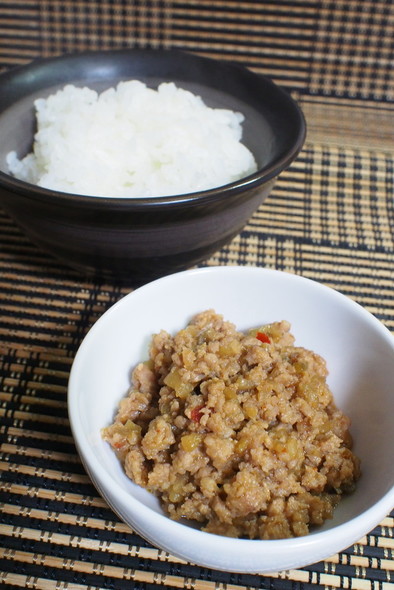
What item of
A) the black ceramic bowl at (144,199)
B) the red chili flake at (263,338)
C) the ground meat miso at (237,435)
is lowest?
the ground meat miso at (237,435)

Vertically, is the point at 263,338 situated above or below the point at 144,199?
below

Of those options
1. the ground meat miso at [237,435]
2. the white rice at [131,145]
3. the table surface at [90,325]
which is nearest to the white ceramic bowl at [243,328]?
the ground meat miso at [237,435]

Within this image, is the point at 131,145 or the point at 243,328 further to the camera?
the point at 131,145

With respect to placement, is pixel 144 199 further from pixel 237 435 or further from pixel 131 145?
pixel 237 435

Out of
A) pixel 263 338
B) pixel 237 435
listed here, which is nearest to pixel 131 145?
pixel 263 338

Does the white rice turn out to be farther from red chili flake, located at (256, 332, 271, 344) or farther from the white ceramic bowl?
red chili flake, located at (256, 332, 271, 344)

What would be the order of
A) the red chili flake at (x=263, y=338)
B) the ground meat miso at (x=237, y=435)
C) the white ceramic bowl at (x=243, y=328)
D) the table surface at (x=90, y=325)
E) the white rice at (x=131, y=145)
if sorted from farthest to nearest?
1. the white rice at (x=131, y=145)
2. the red chili flake at (x=263, y=338)
3. the table surface at (x=90, y=325)
4. the ground meat miso at (x=237, y=435)
5. the white ceramic bowl at (x=243, y=328)

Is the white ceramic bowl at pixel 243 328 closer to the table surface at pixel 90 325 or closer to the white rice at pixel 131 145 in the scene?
the table surface at pixel 90 325

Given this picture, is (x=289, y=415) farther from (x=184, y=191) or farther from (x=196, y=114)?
(x=196, y=114)
